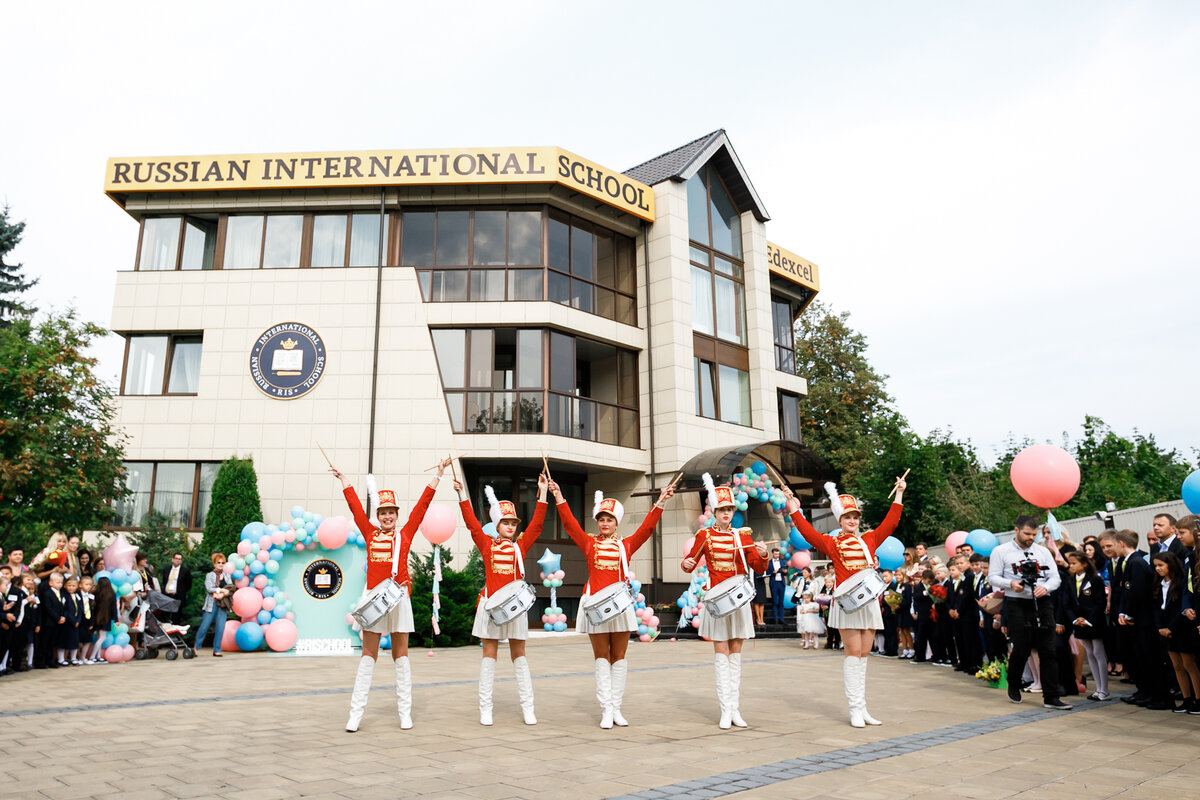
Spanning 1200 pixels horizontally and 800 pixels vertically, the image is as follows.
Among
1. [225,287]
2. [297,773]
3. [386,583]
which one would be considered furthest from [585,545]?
[225,287]

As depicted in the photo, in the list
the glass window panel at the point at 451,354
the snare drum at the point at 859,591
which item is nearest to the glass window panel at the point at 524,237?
the glass window panel at the point at 451,354

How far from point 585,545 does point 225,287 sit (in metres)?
17.8

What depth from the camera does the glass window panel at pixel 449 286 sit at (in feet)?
73.3

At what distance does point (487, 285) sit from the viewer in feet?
73.4

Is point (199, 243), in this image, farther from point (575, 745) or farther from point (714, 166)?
point (575, 745)

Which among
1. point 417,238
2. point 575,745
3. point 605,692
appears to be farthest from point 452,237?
point 575,745

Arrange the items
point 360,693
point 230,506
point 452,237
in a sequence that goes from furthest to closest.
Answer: point 452,237, point 230,506, point 360,693

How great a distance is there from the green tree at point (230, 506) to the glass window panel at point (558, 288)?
894 cm

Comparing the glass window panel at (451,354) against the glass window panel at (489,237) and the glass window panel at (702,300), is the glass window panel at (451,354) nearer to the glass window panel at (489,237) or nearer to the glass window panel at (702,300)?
the glass window panel at (489,237)

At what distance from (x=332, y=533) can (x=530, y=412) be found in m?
6.38

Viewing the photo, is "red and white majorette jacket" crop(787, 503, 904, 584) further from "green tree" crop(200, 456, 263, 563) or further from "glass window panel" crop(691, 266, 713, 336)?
"glass window panel" crop(691, 266, 713, 336)

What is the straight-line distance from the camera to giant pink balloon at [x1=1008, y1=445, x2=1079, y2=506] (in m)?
10.1

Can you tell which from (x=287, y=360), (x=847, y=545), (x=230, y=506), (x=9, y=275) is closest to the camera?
(x=847, y=545)

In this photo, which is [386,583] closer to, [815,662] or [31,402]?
[815,662]
